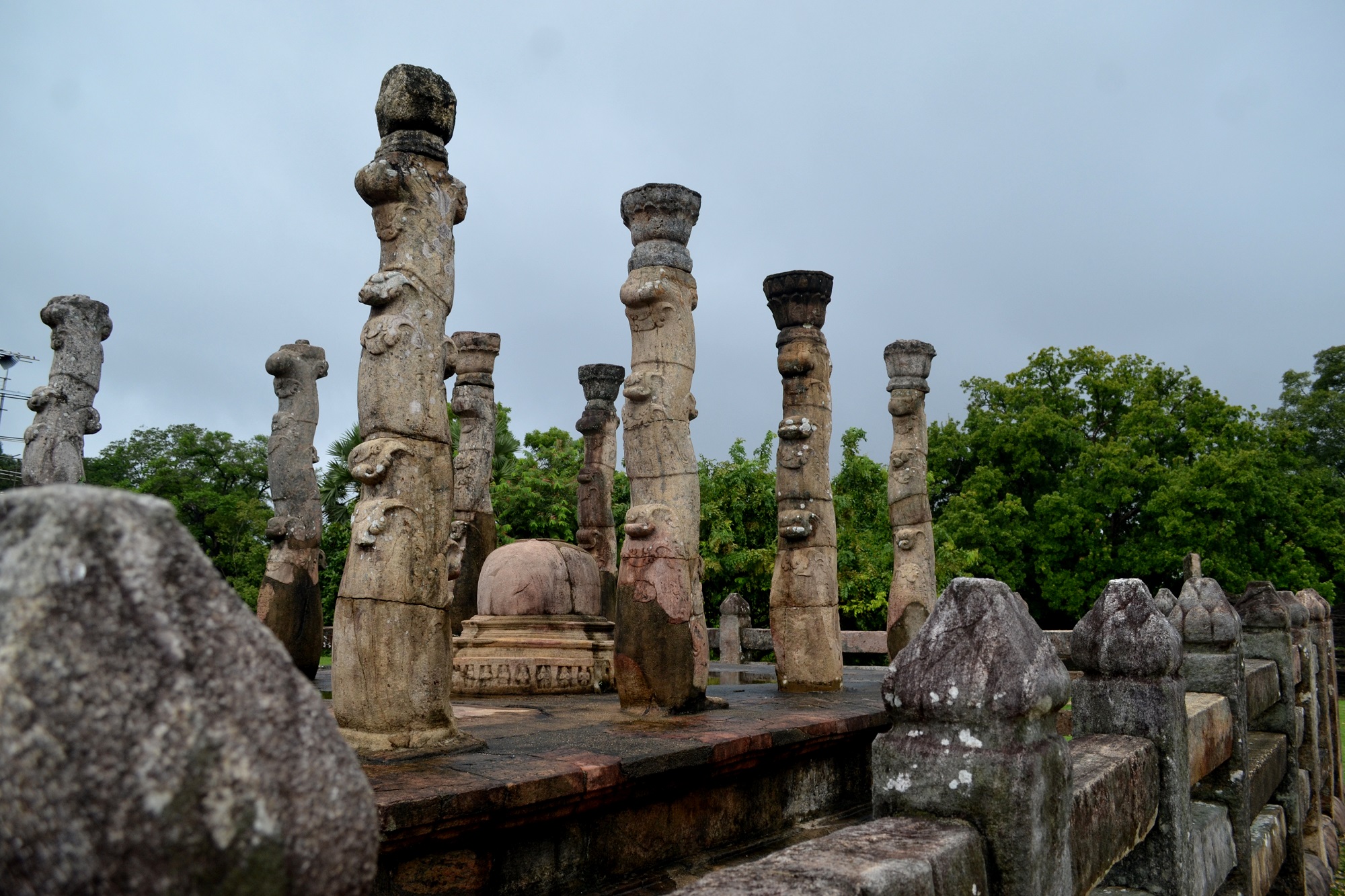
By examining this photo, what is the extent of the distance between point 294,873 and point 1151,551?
27546 mm

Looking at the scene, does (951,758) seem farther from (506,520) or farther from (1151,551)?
(1151,551)

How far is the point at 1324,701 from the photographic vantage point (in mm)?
10422

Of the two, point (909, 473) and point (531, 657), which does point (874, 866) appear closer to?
point (531, 657)

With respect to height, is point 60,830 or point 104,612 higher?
point 104,612

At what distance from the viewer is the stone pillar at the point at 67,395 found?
948 cm

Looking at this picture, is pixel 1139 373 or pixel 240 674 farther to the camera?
pixel 1139 373

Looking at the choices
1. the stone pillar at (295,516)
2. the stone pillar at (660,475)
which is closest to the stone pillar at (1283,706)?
the stone pillar at (660,475)

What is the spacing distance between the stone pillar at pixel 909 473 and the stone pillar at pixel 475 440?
519cm

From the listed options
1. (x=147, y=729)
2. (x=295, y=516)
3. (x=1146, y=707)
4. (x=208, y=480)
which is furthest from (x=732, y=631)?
(x=208, y=480)

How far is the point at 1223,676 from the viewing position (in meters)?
5.50

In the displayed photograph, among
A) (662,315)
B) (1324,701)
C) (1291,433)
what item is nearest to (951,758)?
(662,315)

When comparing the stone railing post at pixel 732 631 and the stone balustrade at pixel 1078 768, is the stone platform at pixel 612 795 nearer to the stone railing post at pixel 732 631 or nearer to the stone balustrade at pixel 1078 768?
the stone balustrade at pixel 1078 768

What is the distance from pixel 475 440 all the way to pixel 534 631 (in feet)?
11.0

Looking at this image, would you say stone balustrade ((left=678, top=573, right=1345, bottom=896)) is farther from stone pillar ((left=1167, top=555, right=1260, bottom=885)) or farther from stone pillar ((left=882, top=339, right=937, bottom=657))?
stone pillar ((left=882, top=339, right=937, bottom=657))
